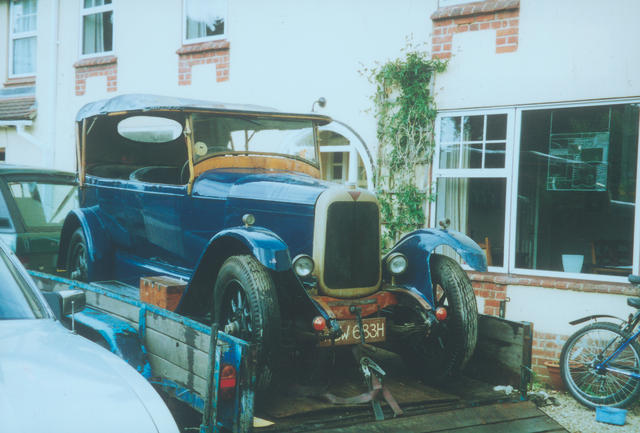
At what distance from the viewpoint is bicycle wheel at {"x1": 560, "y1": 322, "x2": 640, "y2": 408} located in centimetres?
565

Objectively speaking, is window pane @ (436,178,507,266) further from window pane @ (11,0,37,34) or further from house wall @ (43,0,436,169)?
window pane @ (11,0,37,34)

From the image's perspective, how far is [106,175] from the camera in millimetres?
6605

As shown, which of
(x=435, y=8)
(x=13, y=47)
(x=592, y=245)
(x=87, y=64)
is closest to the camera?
(x=592, y=245)

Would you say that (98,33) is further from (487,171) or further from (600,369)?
(600,369)

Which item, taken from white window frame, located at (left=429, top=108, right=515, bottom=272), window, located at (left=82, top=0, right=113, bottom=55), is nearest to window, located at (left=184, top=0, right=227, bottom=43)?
window, located at (left=82, top=0, right=113, bottom=55)

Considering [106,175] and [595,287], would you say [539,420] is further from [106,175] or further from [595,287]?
[106,175]

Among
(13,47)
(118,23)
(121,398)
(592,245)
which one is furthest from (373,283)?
(13,47)

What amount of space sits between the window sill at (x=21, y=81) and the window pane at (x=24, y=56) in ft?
0.51

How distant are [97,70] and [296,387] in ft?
29.3

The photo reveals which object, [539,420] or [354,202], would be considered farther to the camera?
[354,202]

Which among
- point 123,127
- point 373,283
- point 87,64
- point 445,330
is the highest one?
point 87,64

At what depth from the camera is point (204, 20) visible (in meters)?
9.81

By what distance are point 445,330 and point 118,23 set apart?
8737 millimetres

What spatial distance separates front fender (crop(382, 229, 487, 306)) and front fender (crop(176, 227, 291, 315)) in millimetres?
1035
